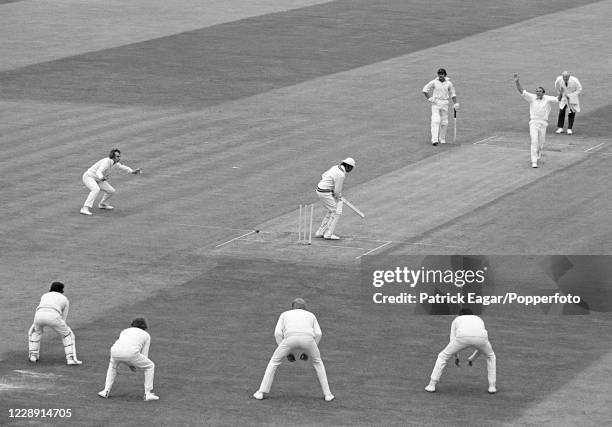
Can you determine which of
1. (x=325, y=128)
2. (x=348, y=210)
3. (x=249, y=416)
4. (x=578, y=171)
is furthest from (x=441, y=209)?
(x=249, y=416)

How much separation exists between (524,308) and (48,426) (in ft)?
37.1

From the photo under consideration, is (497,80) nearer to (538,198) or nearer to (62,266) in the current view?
(538,198)

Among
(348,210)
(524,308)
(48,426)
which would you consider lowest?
(48,426)

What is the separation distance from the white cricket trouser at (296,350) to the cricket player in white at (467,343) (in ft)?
6.26

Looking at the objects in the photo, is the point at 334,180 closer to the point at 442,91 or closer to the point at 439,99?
the point at 439,99

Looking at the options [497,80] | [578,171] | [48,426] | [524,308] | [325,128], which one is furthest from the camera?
[497,80]

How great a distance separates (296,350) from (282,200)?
15044mm

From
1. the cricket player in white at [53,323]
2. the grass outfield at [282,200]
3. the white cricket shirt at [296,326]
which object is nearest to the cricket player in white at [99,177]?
the grass outfield at [282,200]

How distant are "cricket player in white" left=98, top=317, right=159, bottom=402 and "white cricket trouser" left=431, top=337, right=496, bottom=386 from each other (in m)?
4.72

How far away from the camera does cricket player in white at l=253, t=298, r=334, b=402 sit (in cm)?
2350

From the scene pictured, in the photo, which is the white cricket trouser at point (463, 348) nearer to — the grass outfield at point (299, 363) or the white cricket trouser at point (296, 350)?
the grass outfield at point (299, 363)

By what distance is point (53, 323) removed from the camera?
25094mm

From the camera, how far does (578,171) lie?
42.0 meters

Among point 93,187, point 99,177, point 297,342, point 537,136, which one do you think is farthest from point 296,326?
point 537,136
